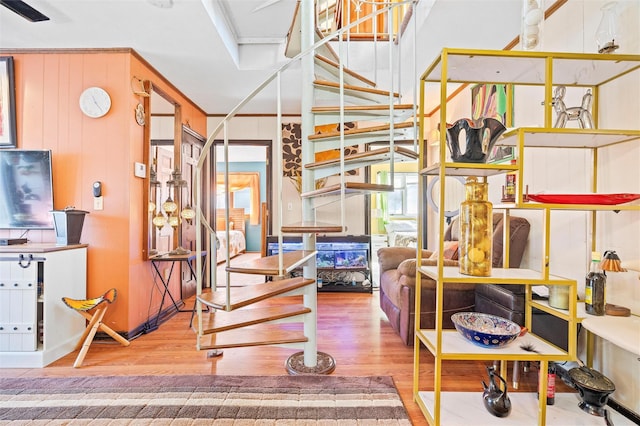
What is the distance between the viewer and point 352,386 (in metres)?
1.92

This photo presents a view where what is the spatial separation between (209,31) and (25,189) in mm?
2073

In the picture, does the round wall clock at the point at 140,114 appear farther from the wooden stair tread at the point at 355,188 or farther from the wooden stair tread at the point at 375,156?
the wooden stair tread at the point at 355,188

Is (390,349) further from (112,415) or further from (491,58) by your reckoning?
(491,58)

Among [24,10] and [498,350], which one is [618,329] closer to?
[498,350]

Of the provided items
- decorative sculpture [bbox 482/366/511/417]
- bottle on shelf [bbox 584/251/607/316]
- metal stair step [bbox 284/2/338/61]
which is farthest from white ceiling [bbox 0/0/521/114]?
decorative sculpture [bbox 482/366/511/417]

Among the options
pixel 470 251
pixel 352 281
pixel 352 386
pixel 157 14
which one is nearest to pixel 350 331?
pixel 352 386

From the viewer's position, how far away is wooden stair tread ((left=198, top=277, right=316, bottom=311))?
171 cm

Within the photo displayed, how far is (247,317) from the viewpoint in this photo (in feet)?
6.38

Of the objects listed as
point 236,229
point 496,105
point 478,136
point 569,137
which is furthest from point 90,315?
point 236,229

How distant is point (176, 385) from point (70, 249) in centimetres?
145

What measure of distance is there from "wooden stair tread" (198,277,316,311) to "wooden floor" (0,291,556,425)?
2.12 ft

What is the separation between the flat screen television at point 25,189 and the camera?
255 centimetres

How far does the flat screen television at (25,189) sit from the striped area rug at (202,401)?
50.7 inches

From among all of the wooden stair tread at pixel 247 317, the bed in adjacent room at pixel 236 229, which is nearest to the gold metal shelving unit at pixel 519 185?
the wooden stair tread at pixel 247 317
